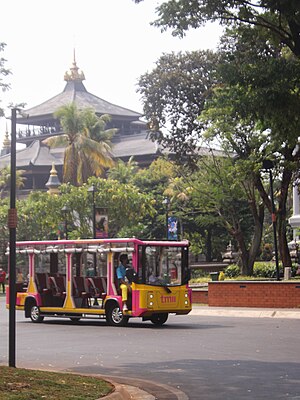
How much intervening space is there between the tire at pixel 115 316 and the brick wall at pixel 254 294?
721cm

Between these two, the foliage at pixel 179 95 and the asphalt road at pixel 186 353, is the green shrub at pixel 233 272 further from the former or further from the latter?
the asphalt road at pixel 186 353

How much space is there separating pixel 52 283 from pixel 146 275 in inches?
174

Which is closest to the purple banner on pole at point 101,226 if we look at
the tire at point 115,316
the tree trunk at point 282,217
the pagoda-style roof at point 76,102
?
the tree trunk at point 282,217

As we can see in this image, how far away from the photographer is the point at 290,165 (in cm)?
3550

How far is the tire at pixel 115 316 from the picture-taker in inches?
1047

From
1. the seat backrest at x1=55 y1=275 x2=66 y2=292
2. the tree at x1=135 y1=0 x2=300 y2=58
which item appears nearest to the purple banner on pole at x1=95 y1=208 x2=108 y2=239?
the seat backrest at x1=55 y1=275 x2=66 y2=292

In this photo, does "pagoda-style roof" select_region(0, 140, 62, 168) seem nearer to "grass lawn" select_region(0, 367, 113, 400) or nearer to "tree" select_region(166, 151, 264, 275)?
"tree" select_region(166, 151, 264, 275)

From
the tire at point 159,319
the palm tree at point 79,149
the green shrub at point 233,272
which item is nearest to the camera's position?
the tire at point 159,319

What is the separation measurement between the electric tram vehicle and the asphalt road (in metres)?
0.58

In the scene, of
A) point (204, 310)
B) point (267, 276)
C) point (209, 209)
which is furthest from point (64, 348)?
point (209, 209)

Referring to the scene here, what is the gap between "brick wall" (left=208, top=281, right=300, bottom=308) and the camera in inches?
1245

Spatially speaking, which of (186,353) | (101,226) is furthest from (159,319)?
(101,226)

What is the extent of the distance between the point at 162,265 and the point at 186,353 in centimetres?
857

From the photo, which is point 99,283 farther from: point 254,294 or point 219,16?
point 219,16
